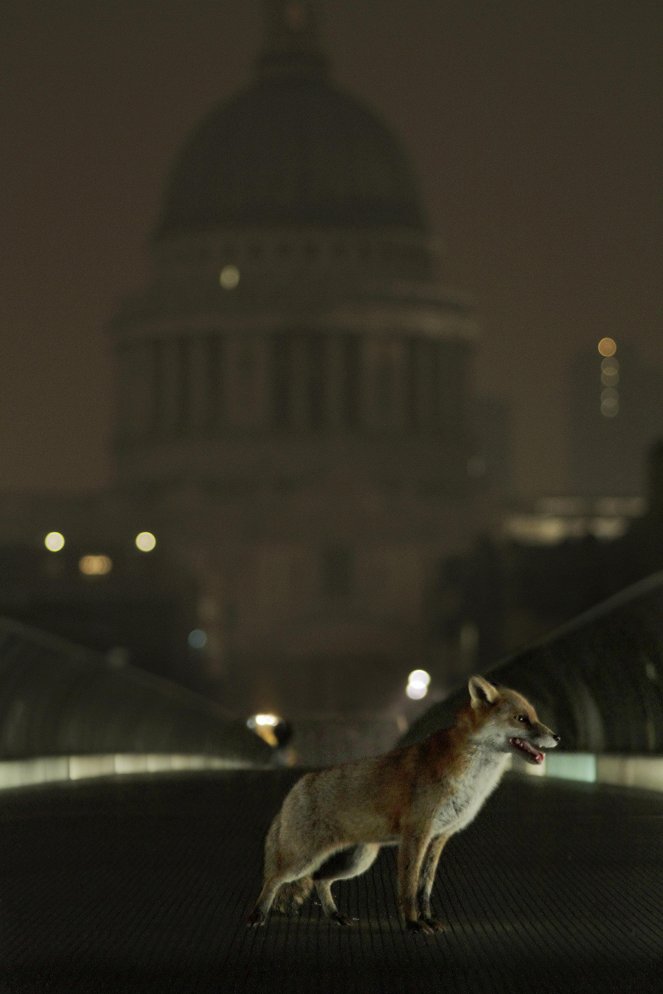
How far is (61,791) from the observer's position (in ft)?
75.5

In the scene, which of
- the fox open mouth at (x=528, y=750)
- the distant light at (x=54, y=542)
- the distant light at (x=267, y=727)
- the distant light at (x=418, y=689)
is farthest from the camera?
the distant light at (x=54, y=542)

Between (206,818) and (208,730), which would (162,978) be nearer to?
(206,818)

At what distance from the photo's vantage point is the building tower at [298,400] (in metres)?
152

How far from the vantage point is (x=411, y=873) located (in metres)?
9.88

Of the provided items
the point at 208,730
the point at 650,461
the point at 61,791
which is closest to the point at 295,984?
the point at 61,791

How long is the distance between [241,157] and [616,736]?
145 meters

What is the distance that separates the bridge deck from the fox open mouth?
705 millimetres

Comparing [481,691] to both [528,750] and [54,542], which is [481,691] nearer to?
[528,750]

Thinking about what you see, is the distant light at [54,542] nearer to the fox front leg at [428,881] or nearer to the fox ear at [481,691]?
the fox front leg at [428,881]

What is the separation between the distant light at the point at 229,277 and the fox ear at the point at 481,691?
14542 centimetres

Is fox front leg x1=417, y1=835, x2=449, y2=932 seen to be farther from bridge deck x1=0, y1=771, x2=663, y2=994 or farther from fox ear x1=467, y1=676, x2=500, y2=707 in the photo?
fox ear x1=467, y1=676, x2=500, y2=707

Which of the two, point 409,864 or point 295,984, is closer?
point 295,984

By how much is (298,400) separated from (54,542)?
30118mm

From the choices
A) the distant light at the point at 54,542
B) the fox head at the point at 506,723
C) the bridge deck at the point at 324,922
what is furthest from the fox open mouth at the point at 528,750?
the distant light at the point at 54,542
